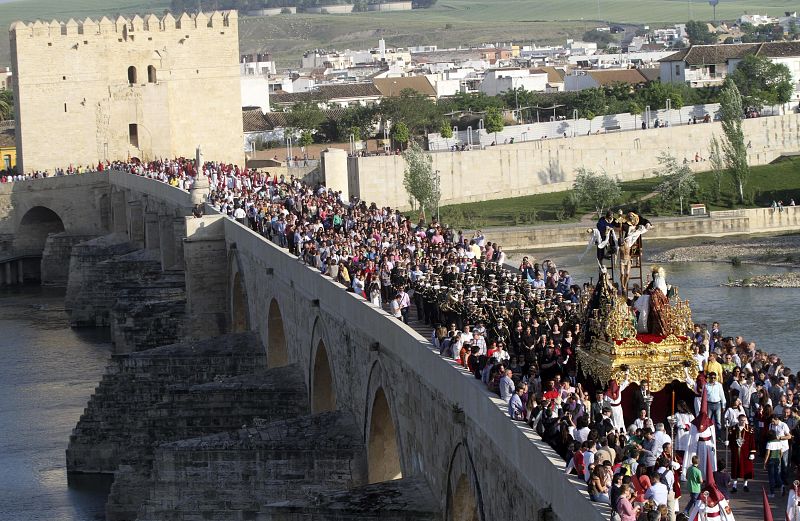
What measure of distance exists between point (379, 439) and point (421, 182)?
40401 millimetres

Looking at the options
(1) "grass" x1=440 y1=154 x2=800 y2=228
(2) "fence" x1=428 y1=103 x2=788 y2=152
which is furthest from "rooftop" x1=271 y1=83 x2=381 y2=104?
(1) "grass" x1=440 y1=154 x2=800 y2=228

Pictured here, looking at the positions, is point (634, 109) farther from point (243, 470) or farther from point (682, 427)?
point (682, 427)

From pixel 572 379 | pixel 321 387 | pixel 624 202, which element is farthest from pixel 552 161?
pixel 572 379

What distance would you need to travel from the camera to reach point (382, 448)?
2222 cm

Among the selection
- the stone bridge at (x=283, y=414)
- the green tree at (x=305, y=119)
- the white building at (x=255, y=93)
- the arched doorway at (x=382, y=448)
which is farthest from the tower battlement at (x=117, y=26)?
the arched doorway at (x=382, y=448)

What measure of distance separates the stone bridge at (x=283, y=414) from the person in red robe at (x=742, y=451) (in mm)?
1717

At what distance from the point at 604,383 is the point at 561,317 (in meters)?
3.56

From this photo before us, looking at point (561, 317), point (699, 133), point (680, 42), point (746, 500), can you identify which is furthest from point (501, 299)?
point (680, 42)

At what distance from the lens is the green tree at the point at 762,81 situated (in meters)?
78.8

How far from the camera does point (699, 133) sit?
7294 centimetres

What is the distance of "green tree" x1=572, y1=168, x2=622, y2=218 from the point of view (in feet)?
206

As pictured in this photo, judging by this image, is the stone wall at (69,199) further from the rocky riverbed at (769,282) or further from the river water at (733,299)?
the rocky riverbed at (769,282)

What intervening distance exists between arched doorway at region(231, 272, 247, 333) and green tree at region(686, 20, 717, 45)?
14074 cm

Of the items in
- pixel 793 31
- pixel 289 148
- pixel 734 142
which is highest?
pixel 793 31
